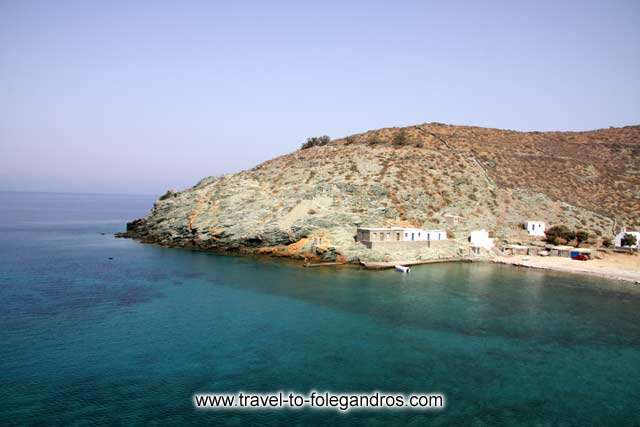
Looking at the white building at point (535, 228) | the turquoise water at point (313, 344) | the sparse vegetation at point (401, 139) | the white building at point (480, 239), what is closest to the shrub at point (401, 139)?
→ the sparse vegetation at point (401, 139)

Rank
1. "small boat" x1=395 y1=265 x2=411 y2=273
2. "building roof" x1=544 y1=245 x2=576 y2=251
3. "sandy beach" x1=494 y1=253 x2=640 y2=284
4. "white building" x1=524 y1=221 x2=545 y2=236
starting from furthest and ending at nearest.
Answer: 1. "white building" x1=524 y1=221 x2=545 y2=236
2. "building roof" x1=544 y1=245 x2=576 y2=251
3. "small boat" x1=395 y1=265 x2=411 y2=273
4. "sandy beach" x1=494 y1=253 x2=640 y2=284

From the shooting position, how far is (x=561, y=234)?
7888 centimetres

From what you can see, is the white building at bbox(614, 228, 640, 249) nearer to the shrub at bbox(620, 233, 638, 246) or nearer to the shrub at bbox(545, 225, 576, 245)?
the shrub at bbox(620, 233, 638, 246)

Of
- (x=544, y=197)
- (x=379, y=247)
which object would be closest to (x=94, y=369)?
(x=379, y=247)

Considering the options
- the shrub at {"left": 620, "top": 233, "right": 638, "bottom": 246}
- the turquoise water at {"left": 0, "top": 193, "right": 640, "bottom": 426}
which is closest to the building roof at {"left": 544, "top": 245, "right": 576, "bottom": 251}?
the shrub at {"left": 620, "top": 233, "right": 638, "bottom": 246}

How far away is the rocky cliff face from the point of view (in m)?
75.5

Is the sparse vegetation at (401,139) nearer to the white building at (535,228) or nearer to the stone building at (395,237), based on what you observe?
the white building at (535,228)

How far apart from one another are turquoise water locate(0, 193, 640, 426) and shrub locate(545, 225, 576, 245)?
74.4ft

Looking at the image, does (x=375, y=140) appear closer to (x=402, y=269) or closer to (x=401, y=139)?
(x=401, y=139)

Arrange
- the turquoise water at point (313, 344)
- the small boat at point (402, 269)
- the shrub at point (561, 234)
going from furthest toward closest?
1. the shrub at point (561, 234)
2. the small boat at point (402, 269)
3. the turquoise water at point (313, 344)

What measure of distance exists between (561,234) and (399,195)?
3067 centimetres

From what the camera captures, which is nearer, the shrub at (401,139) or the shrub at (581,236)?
the shrub at (581,236)

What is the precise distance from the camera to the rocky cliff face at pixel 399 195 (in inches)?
2972

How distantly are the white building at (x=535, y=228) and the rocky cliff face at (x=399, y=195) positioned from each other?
1.36 metres
